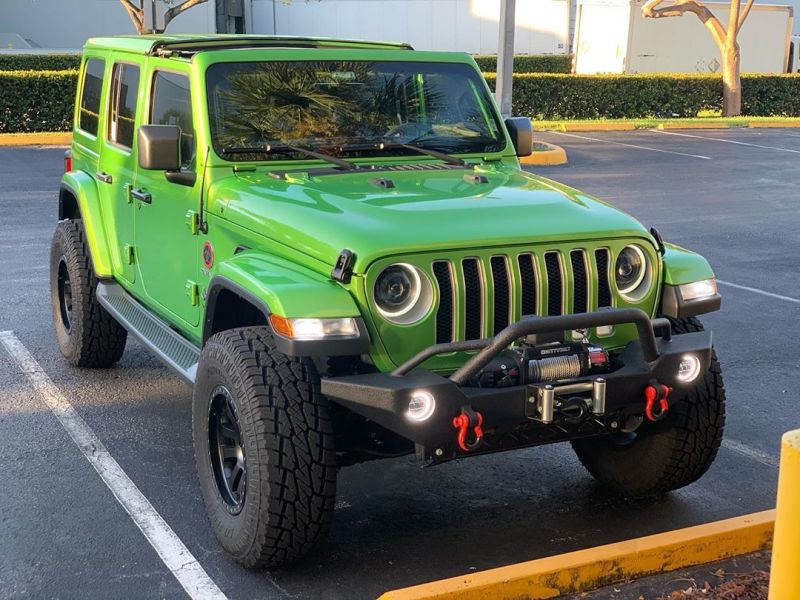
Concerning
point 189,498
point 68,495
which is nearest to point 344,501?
point 189,498

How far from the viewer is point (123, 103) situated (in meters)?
6.68

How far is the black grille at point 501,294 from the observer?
4.45 metres

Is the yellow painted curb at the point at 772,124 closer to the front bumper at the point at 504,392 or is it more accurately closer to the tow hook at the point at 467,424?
the front bumper at the point at 504,392

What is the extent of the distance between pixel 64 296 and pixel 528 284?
4.09 m

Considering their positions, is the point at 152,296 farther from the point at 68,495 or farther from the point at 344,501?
the point at 344,501

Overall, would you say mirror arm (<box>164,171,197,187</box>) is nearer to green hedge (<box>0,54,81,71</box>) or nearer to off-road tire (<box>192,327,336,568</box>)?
off-road tire (<box>192,327,336,568</box>)

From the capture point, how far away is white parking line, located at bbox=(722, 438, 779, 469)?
19.2 feet

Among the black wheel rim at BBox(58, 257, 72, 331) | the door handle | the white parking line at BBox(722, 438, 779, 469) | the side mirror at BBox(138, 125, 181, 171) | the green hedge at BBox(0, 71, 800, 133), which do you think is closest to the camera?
the side mirror at BBox(138, 125, 181, 171)

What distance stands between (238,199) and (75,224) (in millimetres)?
2443

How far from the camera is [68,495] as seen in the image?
5328mm

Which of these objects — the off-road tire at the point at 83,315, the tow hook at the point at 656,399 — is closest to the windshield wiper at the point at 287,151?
the tow hook at the point at 656,399

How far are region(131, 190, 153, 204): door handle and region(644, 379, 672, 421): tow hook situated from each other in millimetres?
2884

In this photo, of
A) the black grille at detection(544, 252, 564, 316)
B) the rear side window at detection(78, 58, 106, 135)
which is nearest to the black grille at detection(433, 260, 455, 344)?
the black grille at detection(544, 252, 564, 316)

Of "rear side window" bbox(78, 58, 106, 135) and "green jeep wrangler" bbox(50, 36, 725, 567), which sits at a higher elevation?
"rear side window" bbox(78, 58, 106, 135)
